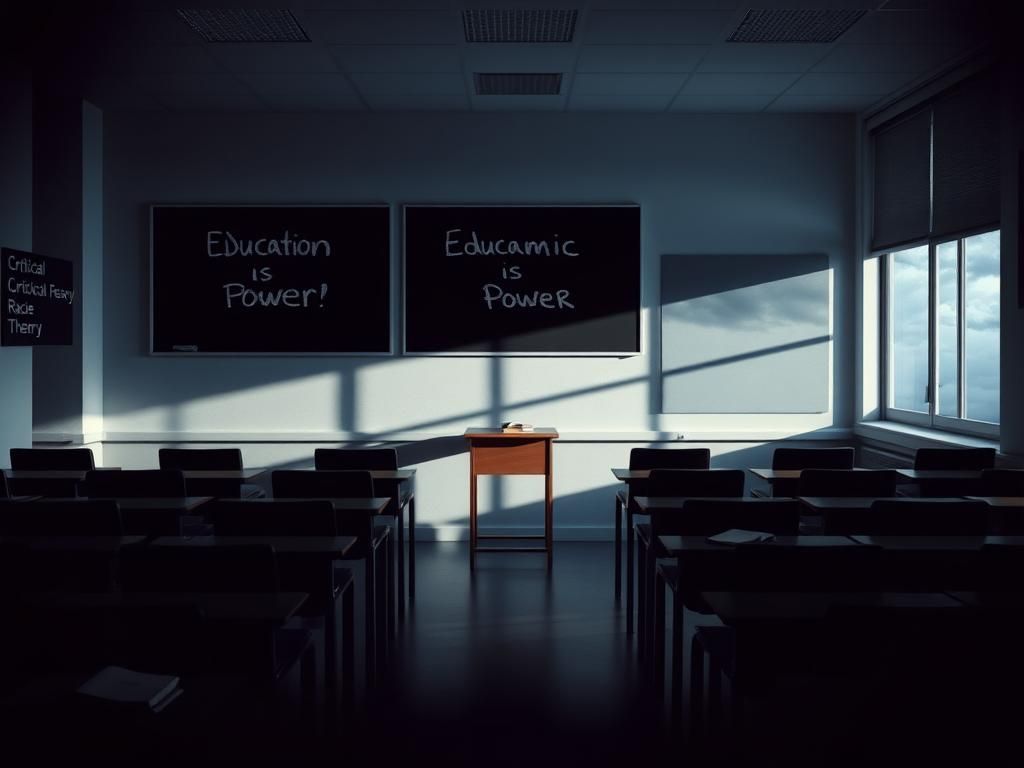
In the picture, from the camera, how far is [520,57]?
491cm

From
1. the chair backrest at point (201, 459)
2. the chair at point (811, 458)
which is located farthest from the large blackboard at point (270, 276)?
the chair at point (811, 458)

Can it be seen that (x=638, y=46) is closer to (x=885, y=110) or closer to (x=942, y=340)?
(x=885, y=110)

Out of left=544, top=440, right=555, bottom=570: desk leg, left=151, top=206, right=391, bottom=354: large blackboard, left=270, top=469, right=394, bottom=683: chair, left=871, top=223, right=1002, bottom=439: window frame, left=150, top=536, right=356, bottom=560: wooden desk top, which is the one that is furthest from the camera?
left=151, top=206, right=391, bottom=354: large blackboard

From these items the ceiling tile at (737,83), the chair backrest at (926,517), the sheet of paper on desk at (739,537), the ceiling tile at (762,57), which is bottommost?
the sheet of paper on desk at (739,537)

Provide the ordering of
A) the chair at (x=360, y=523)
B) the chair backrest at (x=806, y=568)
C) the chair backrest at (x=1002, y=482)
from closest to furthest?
the chair backrest at (x=806, y=568) → the chair at (x=360, y=523) → the chair backrest at (x=1002, y=482)

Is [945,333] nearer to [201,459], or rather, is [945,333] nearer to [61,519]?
[201,459]

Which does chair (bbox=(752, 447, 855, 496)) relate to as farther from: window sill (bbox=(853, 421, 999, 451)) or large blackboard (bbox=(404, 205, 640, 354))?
large blackboard (bbox=(404, 205, 640, 354))

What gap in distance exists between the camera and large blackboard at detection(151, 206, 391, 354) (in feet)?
19.6

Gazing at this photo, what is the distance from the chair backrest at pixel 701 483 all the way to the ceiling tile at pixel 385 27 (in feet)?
8.44

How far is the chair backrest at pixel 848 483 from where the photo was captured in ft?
12.6

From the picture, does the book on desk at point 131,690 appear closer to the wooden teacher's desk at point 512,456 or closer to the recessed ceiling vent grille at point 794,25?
the wooden teacher's desk at point 512,456

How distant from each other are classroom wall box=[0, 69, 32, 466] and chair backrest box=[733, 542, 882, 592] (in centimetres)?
431

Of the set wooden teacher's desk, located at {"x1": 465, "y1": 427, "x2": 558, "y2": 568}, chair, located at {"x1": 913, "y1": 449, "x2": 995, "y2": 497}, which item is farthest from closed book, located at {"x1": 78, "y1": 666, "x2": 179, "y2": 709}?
chair, located at {"x1": 913, "y1": 449, "x2": 995, "y2": 497}

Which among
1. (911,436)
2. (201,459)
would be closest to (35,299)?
(201,459)
